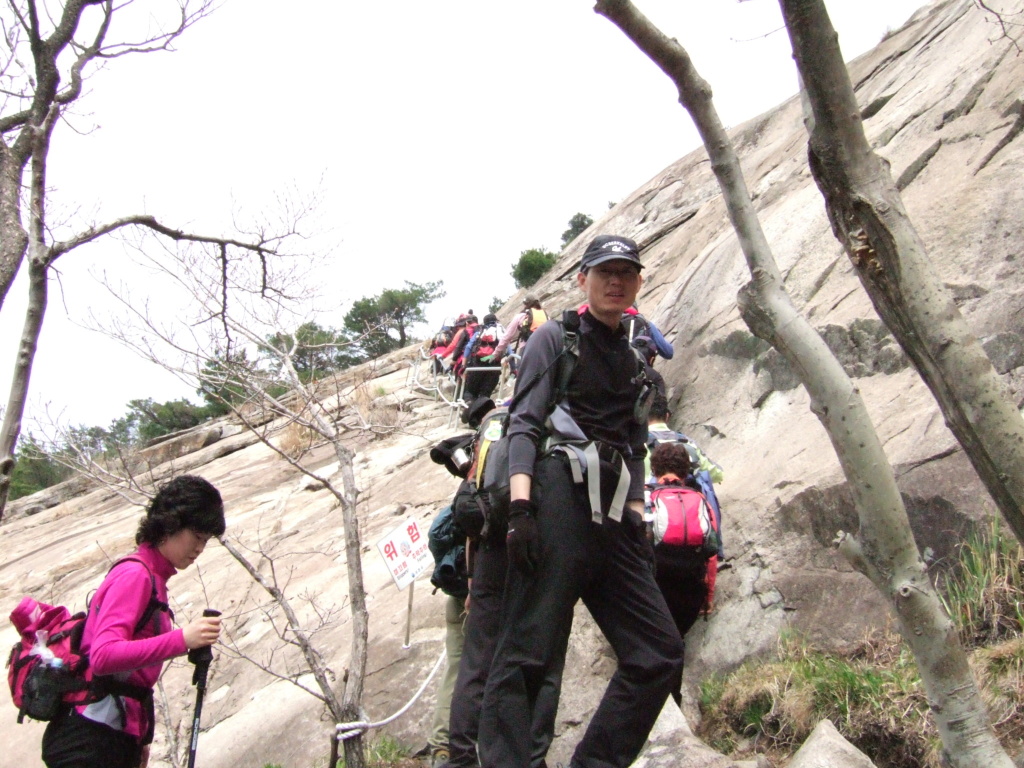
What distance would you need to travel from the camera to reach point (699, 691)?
17.0 ft

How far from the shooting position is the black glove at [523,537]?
10.3 feet

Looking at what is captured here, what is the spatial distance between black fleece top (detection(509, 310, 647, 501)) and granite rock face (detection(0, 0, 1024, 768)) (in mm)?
1650

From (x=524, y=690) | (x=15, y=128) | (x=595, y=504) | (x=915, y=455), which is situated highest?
(x=15, y=128)

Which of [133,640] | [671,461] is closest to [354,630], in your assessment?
[133,640]

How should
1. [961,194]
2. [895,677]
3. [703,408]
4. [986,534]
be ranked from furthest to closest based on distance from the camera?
[703,408] < [961,194] < [986,534] < [895,677]

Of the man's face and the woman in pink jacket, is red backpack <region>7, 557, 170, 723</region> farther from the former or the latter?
the man's face

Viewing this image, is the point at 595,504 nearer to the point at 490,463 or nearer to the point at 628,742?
the point at 490,463

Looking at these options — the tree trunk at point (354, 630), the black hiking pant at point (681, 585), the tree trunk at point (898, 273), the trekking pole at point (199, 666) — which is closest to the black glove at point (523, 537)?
the trekking pole at point (199, 666)

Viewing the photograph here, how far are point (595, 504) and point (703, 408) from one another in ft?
16.2

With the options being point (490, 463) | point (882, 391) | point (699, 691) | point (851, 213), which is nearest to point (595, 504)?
point (490, 463)

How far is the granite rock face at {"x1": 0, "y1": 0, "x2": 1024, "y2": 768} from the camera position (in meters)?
5.36

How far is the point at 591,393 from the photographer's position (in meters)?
3.49

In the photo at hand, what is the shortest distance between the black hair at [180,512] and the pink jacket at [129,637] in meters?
0.08

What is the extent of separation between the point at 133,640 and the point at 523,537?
147cm
